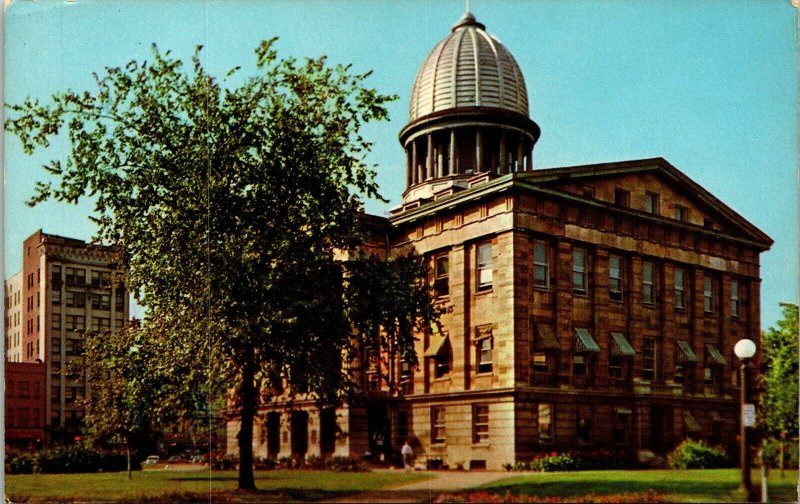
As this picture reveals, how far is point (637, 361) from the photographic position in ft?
70.9

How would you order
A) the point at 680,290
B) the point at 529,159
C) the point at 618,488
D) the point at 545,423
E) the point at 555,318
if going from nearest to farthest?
1. the point at 618,488
2. the point at 545,423
3. the point at 555,318
4. the point at 680,290
5. the point at 529,159

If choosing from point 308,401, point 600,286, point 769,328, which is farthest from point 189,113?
point 769,328

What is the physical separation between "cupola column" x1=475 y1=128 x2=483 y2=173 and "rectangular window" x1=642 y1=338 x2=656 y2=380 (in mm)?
5067

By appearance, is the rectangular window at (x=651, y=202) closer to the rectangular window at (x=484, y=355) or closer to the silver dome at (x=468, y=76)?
the silver dome at (x=468, y=76)

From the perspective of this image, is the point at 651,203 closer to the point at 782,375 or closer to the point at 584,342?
the point at 584,342

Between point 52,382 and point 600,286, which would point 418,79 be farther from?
point 52,382

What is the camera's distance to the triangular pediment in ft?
70.4

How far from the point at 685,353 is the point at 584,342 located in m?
2.10

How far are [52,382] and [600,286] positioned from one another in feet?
39.2

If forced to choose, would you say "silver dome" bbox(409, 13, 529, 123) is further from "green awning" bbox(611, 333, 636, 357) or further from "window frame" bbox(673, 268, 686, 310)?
"green awning" bbox(611, 333, 636, 357)

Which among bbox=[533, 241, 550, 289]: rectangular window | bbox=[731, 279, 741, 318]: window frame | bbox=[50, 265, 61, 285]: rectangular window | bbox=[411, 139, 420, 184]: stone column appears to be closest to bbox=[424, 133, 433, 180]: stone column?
bbox=[411, 139, 420, 184]: stone column

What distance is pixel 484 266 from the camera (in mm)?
21516

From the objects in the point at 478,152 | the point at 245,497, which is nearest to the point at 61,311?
the point at 245,497

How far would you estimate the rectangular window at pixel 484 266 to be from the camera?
844 inches
